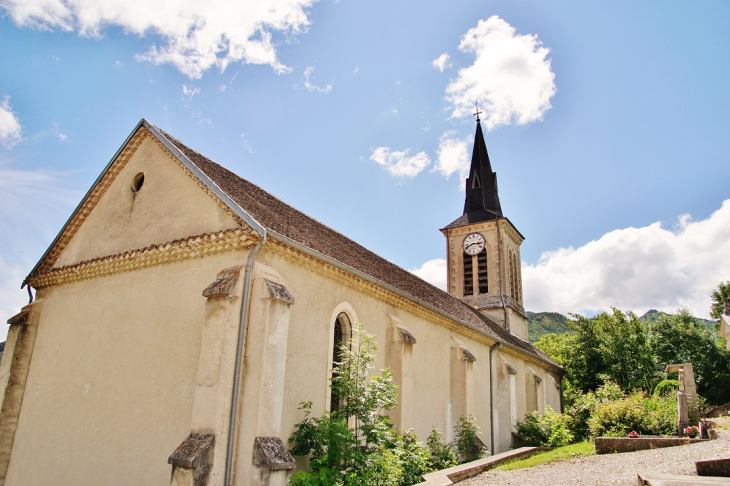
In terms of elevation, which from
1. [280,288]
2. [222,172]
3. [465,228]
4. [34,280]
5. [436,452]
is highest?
[465,228]

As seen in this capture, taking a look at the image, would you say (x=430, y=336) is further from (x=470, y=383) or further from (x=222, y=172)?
(x=222, y=172)

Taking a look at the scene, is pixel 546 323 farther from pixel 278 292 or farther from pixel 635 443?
pixel 278 292

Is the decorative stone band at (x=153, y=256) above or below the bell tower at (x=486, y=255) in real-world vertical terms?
below

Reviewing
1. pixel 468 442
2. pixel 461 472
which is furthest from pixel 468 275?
→ pixel 461 472

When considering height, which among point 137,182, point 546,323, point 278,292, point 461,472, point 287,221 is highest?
point 546,323

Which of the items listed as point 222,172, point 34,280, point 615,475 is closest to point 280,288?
point 222,172

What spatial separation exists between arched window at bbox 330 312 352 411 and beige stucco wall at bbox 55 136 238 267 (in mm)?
3670

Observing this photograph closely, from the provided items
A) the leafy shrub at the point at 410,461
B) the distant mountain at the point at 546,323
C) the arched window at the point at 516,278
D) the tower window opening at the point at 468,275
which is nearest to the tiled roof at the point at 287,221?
the leafy shrub at the point at 410,461

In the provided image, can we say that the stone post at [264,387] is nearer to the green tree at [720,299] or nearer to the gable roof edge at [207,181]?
the gable roof edge at [207,181]

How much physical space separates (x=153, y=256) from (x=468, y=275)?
70.6ft

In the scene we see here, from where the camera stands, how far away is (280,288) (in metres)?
9.44

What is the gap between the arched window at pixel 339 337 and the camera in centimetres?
1172

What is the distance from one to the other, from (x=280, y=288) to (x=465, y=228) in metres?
22.0

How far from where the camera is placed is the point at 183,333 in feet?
32.2
